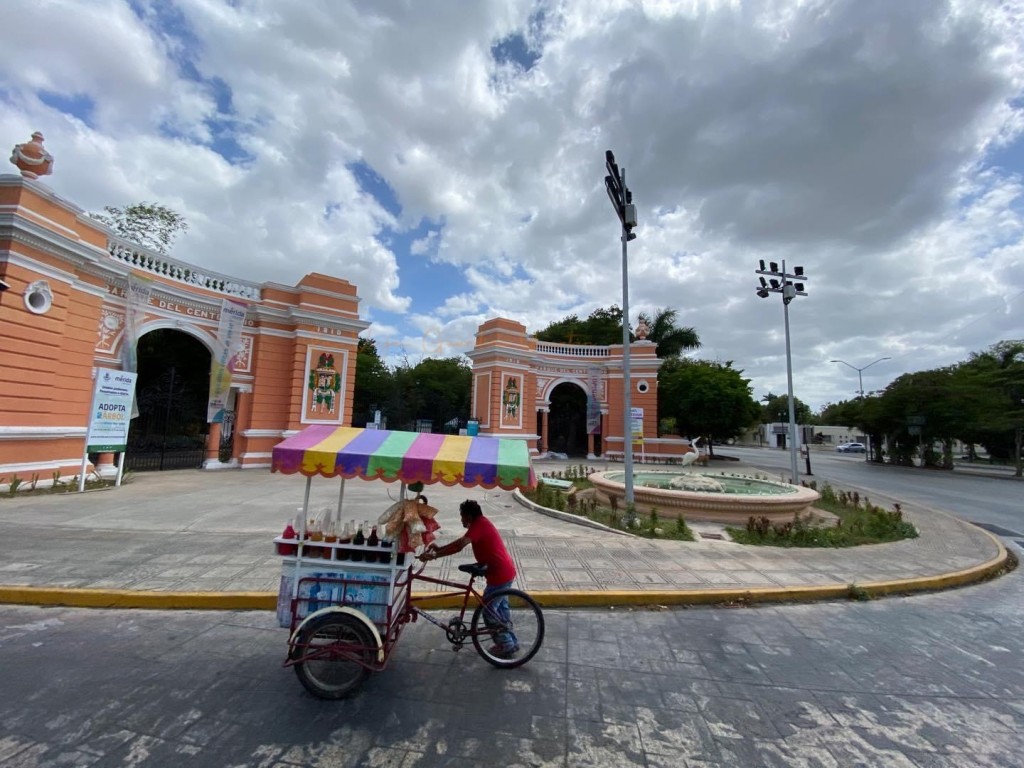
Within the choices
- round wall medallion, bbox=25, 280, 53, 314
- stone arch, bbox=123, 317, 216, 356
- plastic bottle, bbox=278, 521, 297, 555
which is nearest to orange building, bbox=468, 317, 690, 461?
stone arch, bbox=123, 317, 216, 356

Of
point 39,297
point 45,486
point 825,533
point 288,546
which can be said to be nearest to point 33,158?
point 39,297

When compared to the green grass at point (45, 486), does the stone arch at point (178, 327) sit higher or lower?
higher

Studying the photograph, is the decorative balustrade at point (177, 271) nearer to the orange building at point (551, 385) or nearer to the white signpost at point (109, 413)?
the white signpost at point (109, 413)

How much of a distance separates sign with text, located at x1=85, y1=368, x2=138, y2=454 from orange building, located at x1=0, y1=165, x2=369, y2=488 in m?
0.98

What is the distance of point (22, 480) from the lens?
404 inches

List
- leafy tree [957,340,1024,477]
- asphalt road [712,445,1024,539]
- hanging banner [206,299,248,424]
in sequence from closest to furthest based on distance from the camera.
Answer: asphalt road [712,445,1024,539], hanging banner [206,299,248,424], leafy tree [957,340,1024,477]

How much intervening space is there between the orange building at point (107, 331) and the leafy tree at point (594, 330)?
818 inches

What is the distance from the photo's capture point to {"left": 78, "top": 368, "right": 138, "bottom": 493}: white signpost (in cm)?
1086

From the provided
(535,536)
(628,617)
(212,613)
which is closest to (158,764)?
(212,613)

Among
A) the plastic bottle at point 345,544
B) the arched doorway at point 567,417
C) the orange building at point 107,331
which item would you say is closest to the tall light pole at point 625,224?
the plastic bottle at point 345,544

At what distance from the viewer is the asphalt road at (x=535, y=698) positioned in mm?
2717

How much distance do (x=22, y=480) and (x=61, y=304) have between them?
4.19 meters

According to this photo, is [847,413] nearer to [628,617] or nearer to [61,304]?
[628,617]

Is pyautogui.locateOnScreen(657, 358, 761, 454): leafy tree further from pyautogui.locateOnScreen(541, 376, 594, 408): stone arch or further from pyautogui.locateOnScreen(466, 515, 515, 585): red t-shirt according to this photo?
pyautogui.locateOnScreen(466, 515, 515, 585): red t-shirt
